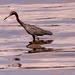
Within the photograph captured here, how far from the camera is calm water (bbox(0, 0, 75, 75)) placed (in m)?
14.2

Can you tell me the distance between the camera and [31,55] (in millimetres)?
16281

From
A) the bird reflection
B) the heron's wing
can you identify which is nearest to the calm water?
the bird reflection

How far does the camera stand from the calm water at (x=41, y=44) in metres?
14.2

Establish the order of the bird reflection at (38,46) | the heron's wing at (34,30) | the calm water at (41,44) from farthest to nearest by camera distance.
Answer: the heron's wing at (34,30) < the bird reflection at (38,46) < the calm water at (41,44)

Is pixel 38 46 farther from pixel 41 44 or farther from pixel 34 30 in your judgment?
pixel 34 30

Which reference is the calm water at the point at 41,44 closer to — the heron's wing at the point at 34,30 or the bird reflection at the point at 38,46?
the bird reflection at the point at 38,46

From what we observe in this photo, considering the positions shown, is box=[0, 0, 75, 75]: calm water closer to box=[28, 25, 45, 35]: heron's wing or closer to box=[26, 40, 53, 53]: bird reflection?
box=[26, 40, 53, 53]: bird reflection

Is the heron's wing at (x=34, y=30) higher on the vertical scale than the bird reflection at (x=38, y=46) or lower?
higher

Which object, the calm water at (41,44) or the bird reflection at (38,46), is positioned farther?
the bird reflection at (38,46)

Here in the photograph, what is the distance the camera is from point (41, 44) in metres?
18.7

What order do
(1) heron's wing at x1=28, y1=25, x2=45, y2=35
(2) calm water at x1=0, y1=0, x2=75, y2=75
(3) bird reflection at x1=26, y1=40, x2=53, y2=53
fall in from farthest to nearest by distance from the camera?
(1) heron's wing at x1=28, y1=25, x2=45, y2=35 → (3) bird reflection at x1=26, y1=40, x2=53, y2=53 → (2) calm water at x1=0, y1=0, x2=75, y2=75

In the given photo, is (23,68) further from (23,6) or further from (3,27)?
(23,6)

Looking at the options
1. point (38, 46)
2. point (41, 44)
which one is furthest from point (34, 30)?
point (38, 46)

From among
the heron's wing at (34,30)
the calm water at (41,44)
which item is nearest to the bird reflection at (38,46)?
the calm water at (41,44)
